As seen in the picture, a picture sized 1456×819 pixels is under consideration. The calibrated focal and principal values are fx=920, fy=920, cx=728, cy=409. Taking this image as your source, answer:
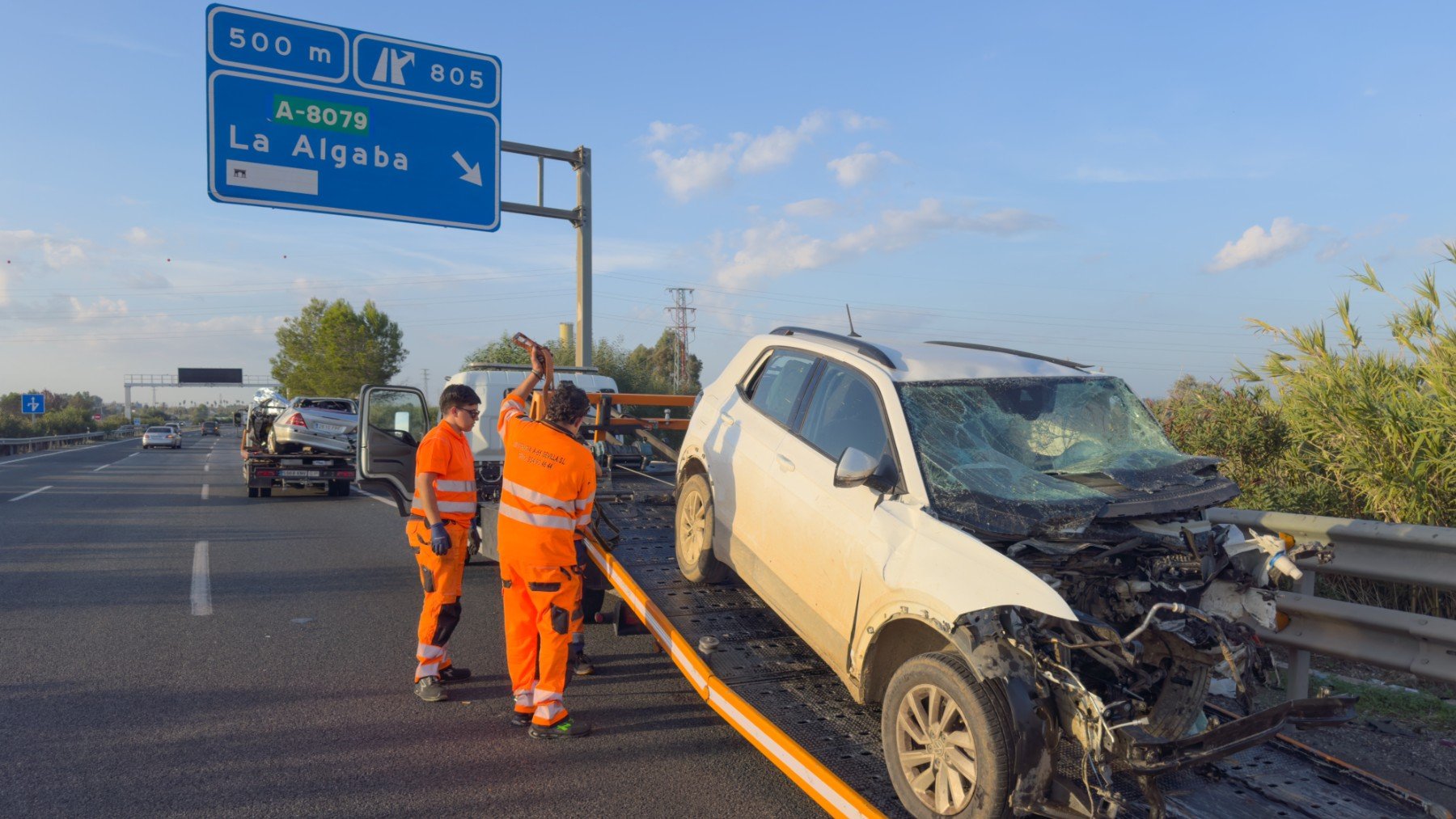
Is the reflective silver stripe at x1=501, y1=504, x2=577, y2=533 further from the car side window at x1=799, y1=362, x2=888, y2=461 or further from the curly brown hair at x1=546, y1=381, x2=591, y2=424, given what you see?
the car side window at x1=799, y1=362, x2=888, y2=461

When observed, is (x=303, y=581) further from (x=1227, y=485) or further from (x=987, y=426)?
(x=1227, y=485)

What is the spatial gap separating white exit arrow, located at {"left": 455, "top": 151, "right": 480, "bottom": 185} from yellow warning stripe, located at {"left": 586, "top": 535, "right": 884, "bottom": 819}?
8.65 metres

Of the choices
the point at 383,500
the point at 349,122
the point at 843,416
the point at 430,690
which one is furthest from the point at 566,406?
the point at 383,500

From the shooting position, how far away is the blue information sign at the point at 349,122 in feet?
36.9

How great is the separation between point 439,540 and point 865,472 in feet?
9.06

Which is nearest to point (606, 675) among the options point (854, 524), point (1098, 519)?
point (854, 524)

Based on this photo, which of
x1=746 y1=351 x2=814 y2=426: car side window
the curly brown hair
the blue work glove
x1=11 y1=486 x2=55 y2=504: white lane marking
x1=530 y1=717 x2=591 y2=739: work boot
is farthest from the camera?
x1=11 y1=486 x2=55 y2=504: white lane marking

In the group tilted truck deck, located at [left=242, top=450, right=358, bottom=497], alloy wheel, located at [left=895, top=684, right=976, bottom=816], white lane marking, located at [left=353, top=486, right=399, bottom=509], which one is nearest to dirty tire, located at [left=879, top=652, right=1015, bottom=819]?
alloy wheel, located at [left=895, top=684, right=976, bottom=816]

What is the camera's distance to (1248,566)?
3.83m

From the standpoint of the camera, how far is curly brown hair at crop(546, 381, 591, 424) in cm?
491

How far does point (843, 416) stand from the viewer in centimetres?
455

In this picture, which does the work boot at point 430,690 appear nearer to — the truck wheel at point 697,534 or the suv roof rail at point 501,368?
the truck wheel at point 697,534

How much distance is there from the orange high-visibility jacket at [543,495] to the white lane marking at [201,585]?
3.93 meters

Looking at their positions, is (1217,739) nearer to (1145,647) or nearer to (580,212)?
(1145,647)
